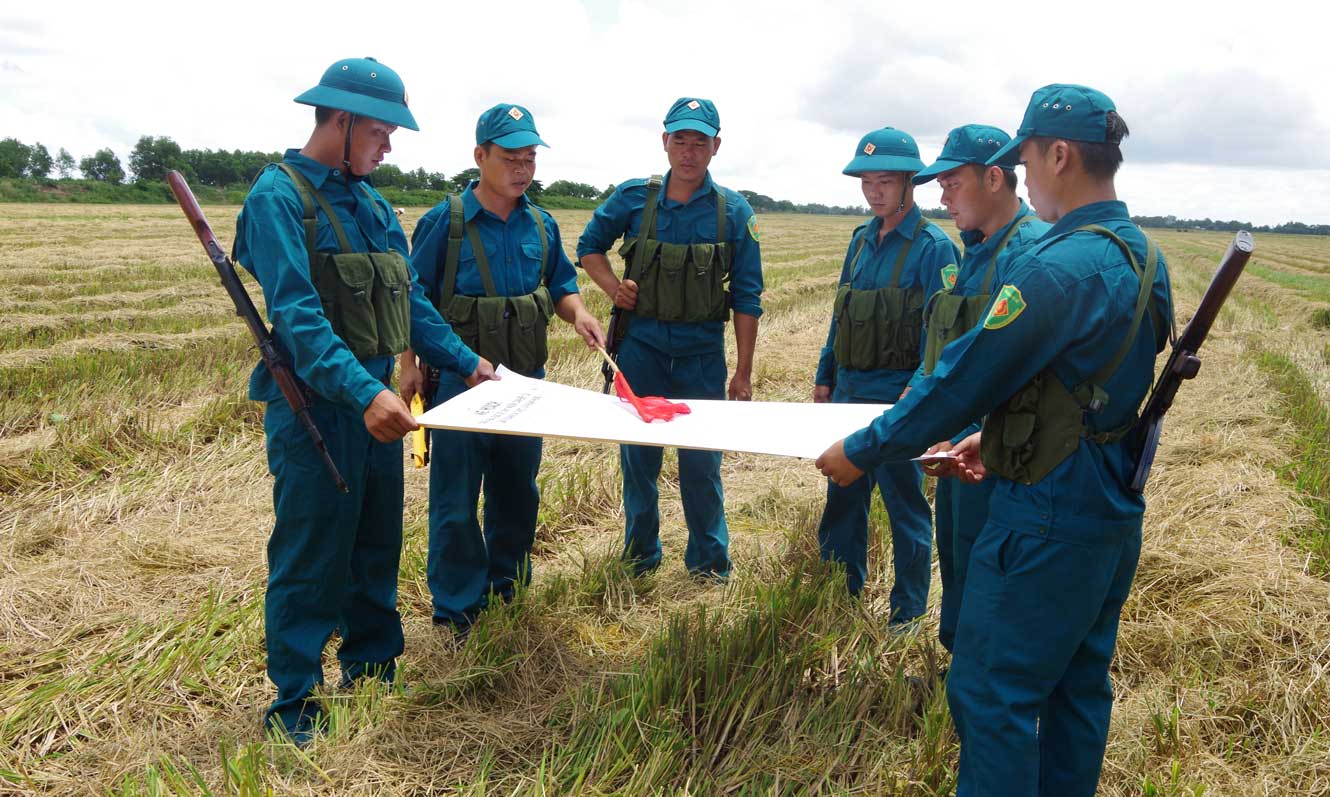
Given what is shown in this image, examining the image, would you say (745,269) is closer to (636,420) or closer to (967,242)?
(967,242)

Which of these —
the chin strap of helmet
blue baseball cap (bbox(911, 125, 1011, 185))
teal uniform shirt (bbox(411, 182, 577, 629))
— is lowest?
teal uniform shirt (bbox(411, 182, 577, 629))

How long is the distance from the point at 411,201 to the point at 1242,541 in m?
41.9

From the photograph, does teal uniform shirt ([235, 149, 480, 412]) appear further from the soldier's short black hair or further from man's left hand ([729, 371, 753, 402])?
the soldier's short black hair

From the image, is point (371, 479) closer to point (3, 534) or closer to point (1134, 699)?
point (3, 534)

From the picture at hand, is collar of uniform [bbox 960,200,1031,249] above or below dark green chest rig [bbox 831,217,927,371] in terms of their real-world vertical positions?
above

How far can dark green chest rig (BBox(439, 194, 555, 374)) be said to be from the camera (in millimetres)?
3764

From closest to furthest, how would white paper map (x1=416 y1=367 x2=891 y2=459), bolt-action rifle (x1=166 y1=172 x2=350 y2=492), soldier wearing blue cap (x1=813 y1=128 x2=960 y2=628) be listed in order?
white paper map (x1=416 y1=367 x2=891 y2=459) < bolt-action rifle (x1=166 y1=172 x2=350 y2=492) < soldier wearing blue cap (x1=813 y1=128 x2=960 y2=628)

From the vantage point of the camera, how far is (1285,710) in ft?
10.2

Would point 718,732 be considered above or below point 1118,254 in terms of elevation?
below

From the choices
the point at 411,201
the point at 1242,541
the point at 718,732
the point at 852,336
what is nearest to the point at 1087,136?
the point at 852,336

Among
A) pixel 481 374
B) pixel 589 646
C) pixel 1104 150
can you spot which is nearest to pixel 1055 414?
pixel 1104 150

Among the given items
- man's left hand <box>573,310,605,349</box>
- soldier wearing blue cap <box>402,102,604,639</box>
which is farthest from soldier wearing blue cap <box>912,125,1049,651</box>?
soldier wearing blue cap <box>402,102,604,639</box>

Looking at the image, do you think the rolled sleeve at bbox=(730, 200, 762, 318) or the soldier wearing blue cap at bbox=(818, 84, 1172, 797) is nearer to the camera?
the soldier wearing blue cap at bbox=(818, 84, 1172, 797)

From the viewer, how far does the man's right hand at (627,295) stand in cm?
427
